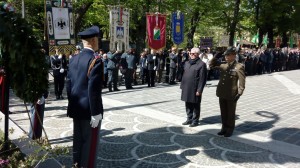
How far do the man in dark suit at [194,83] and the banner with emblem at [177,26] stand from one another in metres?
10.5

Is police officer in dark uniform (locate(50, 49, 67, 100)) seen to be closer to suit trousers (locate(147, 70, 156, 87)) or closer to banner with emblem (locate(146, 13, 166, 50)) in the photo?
suit trousers (locate(147, 70, 156, 87))

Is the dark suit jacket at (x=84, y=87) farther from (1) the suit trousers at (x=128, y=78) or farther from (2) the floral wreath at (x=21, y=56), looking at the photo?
(1) the suit trousers at (x=128, y=78)

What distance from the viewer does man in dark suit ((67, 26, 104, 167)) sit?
3885 mm

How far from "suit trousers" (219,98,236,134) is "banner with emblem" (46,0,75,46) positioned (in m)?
7.48

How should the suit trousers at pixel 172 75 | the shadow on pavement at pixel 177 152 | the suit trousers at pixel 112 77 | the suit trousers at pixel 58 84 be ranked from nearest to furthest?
the shadow on pavement at pixel 177 152 < the suit trousers at pixel 58 84 < the suit trousers at pixel 112 77 < the suit trousers at pixel 172 75

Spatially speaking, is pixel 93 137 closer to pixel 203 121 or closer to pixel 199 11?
pixel 203 121

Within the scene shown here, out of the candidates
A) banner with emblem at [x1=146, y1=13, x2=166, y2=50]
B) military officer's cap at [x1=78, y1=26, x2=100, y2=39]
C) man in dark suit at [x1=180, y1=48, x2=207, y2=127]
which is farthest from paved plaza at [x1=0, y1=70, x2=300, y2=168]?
banner with emblem at [x1=146, y1=13, x2=166, y2=50]

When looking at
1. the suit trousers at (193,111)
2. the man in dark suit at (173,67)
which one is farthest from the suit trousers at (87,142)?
the man in dark suit at (173,67)

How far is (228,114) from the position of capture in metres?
6.46

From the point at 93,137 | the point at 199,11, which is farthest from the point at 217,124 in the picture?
the point at 199,11

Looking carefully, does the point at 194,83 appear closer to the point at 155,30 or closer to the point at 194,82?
the point at 194,82

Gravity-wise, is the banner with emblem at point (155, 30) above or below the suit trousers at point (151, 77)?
above

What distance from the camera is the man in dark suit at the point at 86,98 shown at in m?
3.88

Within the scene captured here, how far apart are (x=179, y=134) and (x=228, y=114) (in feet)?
3.53
